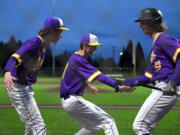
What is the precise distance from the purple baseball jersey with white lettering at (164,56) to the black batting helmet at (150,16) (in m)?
0.15

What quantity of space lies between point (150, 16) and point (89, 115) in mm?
1057

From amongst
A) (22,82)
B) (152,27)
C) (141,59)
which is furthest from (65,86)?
(152,27)

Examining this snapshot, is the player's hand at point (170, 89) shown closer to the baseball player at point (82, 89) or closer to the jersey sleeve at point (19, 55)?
the baseball player at point (82, 89)

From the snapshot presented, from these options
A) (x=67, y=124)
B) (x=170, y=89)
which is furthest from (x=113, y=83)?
(x=67, y=124)

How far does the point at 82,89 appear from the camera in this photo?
2.82m

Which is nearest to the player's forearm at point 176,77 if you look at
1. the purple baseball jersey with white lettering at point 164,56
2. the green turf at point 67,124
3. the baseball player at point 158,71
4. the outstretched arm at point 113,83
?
the baseball player at point 158,71

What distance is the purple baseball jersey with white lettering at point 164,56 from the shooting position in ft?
7.83

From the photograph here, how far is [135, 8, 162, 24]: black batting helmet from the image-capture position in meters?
2.51

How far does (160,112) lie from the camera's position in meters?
2.46

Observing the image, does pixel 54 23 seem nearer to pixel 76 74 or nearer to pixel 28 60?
pixel 28 60

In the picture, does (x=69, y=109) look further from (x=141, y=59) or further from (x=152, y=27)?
(x=152, y=27)

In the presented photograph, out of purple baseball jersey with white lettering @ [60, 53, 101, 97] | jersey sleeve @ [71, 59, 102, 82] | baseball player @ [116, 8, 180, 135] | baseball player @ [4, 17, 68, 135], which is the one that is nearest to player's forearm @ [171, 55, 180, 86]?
baseball player @ [116, 8, 180, 135]

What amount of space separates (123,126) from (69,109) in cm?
209

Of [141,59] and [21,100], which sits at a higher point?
[141,59]
